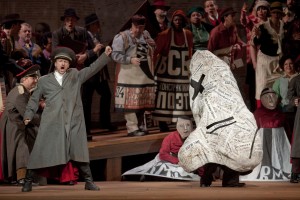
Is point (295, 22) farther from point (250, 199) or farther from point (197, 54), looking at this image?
point (250, 199)

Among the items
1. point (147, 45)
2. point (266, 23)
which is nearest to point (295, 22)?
point (266, 23)

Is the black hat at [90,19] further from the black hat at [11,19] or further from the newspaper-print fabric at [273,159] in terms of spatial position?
the newspaper-print fabric at [273,159]

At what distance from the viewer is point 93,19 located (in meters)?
12.6

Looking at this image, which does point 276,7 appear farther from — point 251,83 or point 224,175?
point 224,175

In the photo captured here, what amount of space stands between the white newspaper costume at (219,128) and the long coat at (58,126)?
44.1 inches

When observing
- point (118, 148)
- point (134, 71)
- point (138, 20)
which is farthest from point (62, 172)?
point (138, 20)

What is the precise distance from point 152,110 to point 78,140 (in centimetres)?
246

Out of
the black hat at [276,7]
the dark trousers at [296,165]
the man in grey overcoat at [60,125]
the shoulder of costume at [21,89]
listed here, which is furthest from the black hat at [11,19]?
the dark trousers at [296,165]

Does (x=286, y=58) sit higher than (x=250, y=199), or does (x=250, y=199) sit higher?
(x=286, y=58)

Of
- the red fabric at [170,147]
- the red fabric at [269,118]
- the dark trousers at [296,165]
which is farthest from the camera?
the red fabric at [269,118]

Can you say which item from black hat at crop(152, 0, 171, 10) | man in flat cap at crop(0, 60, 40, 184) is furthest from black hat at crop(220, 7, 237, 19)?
man in flat cap at crop(0, 60, 40, 184)

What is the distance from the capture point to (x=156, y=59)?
1253 centimetres

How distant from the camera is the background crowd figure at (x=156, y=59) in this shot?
37.4 ft

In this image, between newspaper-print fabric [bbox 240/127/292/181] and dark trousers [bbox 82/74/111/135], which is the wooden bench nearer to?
dark trousers [bbox 82/74/111/135]
